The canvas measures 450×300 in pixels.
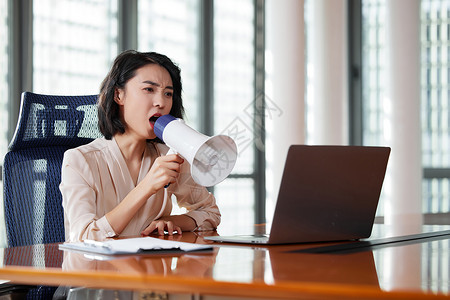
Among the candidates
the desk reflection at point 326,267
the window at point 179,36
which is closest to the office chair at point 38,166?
A: the desk reflection at point 326,267

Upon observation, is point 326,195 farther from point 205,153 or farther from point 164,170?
point 164,170

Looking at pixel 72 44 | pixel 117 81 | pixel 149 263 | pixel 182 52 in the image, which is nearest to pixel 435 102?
pixel 182 52

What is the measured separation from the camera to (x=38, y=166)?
2209 mm

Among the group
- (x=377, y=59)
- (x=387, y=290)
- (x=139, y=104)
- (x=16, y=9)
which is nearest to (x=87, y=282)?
(x=387, y=290)

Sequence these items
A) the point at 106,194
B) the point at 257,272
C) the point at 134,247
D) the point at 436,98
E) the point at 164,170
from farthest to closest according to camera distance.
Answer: the point at 436,98
the point at 106,194
the point at 164,170
the point at 134,247
the point at 257,272

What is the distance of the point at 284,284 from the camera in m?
0.97

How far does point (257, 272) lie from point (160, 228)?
81 centimetres

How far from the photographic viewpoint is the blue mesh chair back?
215 centimetres

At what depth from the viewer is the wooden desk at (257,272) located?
0.95 m

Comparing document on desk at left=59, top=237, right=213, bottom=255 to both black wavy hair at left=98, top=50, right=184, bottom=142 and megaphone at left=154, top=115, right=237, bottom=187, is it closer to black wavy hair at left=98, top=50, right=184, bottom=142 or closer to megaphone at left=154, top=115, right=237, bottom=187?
megaphone at left=154, top=115, right=237, bottom=187

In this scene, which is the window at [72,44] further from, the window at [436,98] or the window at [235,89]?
the window at [436,98]

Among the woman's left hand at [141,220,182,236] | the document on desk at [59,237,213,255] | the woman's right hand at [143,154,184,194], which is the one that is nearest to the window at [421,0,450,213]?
the woman's left hand at [141,220,182,236]

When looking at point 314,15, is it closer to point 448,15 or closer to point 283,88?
point 283,88

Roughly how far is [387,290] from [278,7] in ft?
13.4
